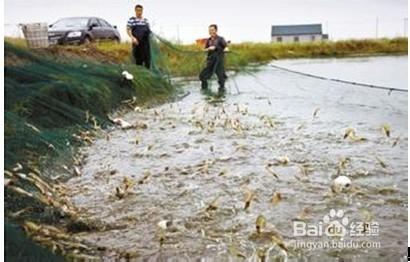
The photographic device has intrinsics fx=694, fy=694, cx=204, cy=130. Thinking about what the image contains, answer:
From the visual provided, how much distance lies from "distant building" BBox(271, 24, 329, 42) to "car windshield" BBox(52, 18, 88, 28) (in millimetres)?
663

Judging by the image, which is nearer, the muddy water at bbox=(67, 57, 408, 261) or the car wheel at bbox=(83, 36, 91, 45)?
the muddy water at bbox=(67, 57, 408, 261)

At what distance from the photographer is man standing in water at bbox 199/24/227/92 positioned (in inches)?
112

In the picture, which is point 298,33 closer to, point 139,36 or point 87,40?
point 139,36

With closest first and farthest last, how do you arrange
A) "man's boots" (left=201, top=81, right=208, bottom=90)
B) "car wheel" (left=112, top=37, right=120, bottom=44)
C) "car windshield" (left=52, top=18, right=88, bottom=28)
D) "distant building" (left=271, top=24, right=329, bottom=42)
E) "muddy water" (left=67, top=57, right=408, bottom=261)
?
"muddy water" (left=67, top=57, right=408, bottom=261), "car windshield" (left=52, top=18, right=88, bottom=28), "distant building" (left=271, top=24, right=329, bottom=42), "car wheel" (left=112, top=37, right=120, bottom=44), "man's boots" (left=201, top=81, right=208, bottom=90)

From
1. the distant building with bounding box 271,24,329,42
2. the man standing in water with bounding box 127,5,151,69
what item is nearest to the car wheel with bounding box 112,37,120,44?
the man standing in water with bounding box 127,5,151,69

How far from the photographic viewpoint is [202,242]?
2047 mm

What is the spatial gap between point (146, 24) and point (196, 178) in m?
0.60

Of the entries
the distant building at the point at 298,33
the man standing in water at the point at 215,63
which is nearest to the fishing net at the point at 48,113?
the man standing in water at the point at 215,63

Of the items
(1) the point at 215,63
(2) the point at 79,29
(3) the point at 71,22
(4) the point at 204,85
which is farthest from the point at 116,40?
(4) the point at 204,85

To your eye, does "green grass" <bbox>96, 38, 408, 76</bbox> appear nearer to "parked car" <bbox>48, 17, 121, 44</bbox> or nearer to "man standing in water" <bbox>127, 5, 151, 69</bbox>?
"man standing in water" <bbox>127, 5, 151, 69</bbox>

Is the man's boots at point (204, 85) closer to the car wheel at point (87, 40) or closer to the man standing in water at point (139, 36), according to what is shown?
the man standing in water at point (139, 36)

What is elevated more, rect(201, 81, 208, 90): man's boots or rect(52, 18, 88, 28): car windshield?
rect(52, 18, 88, 28): car windshield

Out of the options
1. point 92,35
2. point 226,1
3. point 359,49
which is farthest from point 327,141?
point 92,35

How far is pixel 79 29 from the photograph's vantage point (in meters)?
2.51
